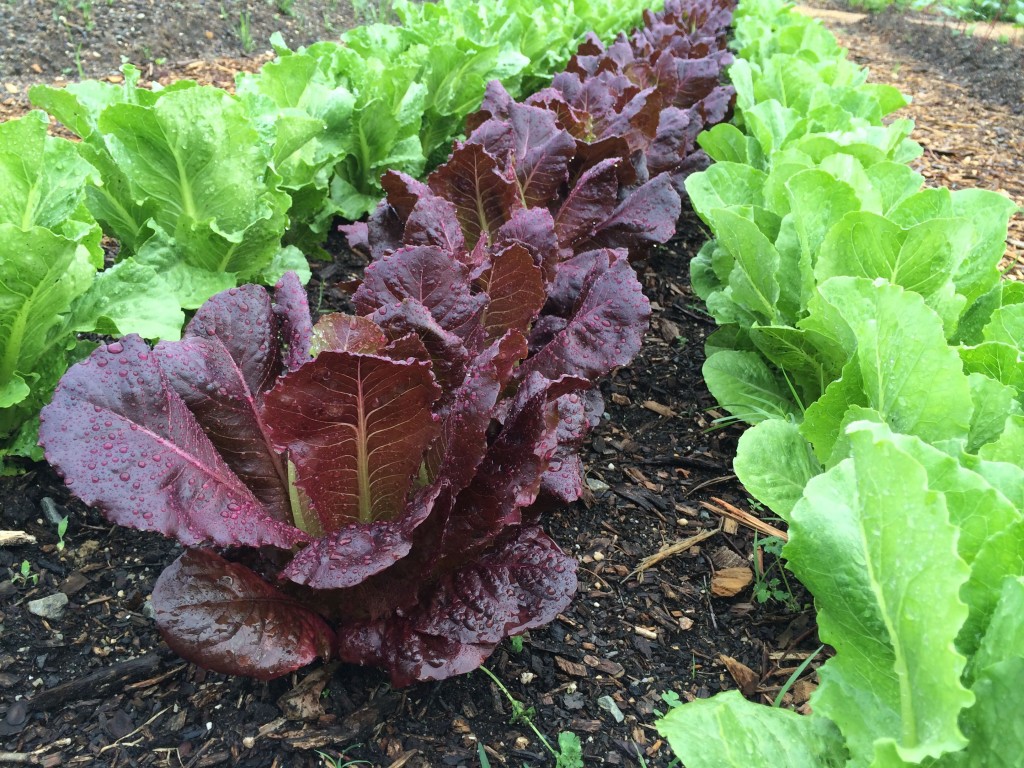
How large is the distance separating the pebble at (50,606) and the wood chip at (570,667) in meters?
1.10

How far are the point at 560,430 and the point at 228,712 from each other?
884 millimetres

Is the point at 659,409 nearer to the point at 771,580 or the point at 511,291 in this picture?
the point at 771,580

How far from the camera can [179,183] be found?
2381mm

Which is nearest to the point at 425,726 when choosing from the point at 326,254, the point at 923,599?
→ the point at 923,599

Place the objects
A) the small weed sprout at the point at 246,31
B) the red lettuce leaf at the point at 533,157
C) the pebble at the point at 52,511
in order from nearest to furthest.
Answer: the pebble at the point at 52,511
the red lettuce leaf at the point at 533,157
the small weed sprout at the point at 246,31

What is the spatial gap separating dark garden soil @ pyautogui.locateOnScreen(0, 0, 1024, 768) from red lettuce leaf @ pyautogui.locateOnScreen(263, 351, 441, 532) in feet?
1.33

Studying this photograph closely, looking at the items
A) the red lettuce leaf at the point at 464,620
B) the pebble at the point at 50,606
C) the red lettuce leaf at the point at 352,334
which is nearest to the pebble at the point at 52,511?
the pebble at the point at 50,606

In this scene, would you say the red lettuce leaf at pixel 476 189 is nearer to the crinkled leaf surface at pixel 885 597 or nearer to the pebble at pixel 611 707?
the pebble at pixel 611 707

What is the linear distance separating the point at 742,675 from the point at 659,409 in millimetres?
1091

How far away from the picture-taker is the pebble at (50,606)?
5.78ft

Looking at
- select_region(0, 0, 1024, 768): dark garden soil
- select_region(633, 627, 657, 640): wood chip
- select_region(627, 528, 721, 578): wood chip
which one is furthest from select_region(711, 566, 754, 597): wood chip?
select_region(633, 627, 657, 640): wood chip

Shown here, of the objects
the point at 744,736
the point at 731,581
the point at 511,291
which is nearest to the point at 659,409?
the point at 731,581

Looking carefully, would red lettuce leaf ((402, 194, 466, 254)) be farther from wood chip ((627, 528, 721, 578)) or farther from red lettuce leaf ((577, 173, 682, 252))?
wood chip ((627, 528, 721, 578))

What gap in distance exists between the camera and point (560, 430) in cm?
177
